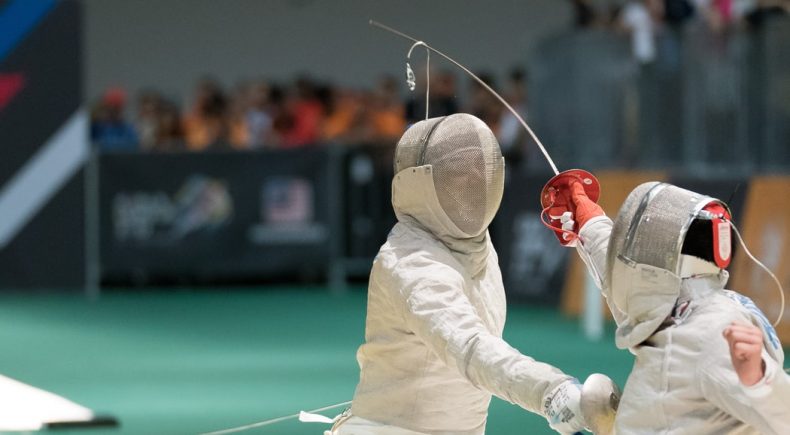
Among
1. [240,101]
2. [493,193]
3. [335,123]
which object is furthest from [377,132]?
[493,193]

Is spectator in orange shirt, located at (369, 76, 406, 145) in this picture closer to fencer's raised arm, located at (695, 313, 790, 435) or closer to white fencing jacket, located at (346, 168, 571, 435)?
white fencing jacket, located at (346, 168, 571, 435)

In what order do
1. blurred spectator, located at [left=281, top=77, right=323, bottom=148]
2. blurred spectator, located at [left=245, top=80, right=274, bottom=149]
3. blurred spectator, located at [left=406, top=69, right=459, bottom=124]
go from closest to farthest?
blurred spectator, located at [left=406, top=69, right=459, bottom=124] < blurred spectator, located at [left=281, top=77, right=323, bottom=148] < blurred spectator, located at [left=245, top=80, right=274, bottom=149]

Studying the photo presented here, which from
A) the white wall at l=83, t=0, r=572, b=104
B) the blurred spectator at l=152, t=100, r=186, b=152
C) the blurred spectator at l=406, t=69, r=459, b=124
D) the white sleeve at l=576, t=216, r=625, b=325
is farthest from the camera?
the white wall at l=83, t=0, r=572, b=104

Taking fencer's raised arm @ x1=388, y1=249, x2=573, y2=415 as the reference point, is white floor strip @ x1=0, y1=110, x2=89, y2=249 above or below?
above

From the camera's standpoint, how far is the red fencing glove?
12.9 feet

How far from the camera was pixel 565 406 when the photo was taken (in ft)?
10.4

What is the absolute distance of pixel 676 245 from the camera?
317 centimetres

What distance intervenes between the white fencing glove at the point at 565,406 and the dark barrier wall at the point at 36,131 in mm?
10513

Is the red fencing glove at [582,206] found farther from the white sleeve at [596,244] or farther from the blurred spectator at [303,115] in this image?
the blurred spectator at [303,115]

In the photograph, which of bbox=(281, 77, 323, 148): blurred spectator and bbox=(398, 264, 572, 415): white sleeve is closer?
bbox=(398, 264, 572, 415): white sleeve

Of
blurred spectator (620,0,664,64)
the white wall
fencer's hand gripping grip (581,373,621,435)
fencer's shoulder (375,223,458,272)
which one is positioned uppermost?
the white wall

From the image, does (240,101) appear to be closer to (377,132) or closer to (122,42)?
(377,132)

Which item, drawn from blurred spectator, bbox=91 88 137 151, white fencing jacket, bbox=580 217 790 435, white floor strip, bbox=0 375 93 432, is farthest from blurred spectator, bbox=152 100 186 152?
white fencing jacket, bbox=580 217 790 435

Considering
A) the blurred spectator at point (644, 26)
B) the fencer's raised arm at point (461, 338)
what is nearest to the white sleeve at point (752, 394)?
the fencer's raised arm at point (461, 338)
